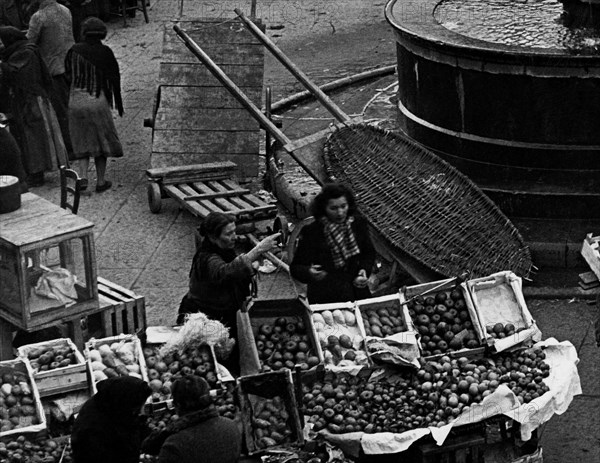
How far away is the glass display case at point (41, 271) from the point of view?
28.0 ft

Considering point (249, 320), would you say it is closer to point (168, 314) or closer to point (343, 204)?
point (343, 204)

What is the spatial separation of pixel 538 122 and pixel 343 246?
2.87 metres

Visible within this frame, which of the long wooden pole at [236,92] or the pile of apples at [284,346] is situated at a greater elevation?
the long wooden pole at [236,92]

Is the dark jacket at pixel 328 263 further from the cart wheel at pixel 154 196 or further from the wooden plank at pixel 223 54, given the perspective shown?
the wooden plank at pixel 223 54

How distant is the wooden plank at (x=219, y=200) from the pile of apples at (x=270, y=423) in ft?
11.9

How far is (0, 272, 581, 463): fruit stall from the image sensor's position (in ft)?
25.0

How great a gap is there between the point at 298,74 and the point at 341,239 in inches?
146

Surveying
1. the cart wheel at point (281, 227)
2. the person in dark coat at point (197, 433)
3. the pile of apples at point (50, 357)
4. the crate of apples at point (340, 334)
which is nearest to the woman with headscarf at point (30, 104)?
the cart wheel at point (281, 227)

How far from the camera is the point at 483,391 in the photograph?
794cm

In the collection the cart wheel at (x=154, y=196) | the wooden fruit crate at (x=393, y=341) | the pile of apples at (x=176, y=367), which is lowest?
the cart wheel at (x=154, y=196)

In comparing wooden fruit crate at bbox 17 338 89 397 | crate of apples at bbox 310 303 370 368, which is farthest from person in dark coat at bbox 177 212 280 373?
wooden fruit crate at bbox 17 338 89 397

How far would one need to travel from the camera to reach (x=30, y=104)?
1294cm

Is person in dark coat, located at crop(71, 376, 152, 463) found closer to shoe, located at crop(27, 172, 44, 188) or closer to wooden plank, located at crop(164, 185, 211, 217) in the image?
wooden plank, located at crop(164, 185, 211, 217)

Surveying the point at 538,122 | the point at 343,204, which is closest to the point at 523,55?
the point at 538,122
